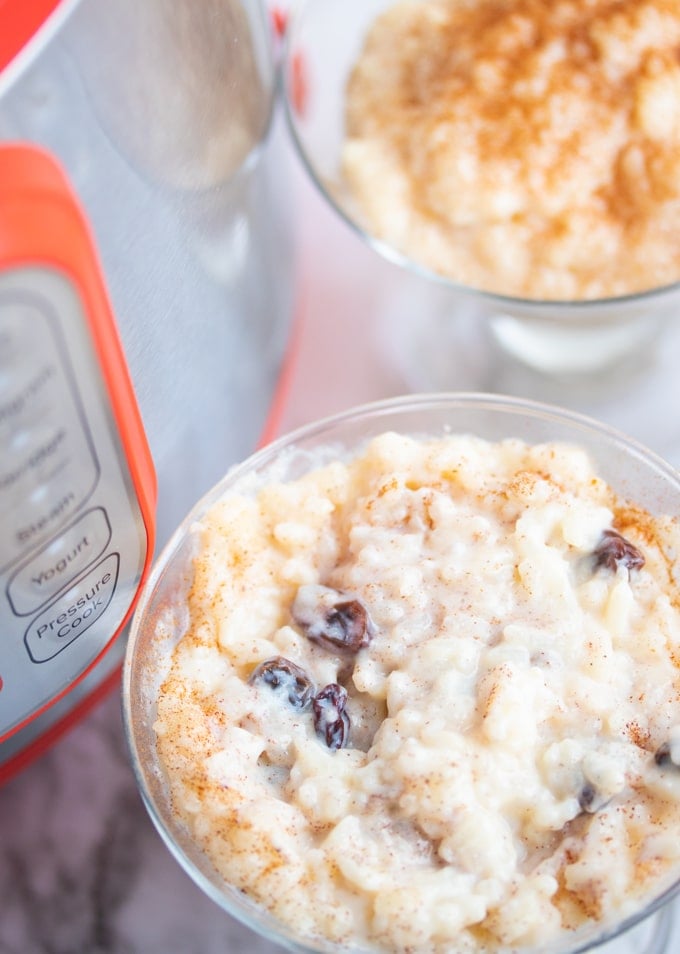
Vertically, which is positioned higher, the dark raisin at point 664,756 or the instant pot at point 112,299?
the instant pot at point 112,299

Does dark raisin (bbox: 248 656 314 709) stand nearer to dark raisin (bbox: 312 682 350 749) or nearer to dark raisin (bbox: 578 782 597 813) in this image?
dark raisin (bbox: 312 682 350 749)

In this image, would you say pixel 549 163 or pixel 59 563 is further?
pixel 549 163

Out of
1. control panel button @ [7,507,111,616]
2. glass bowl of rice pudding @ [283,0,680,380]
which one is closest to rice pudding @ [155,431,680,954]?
control panel button @ [7,507,111,616]

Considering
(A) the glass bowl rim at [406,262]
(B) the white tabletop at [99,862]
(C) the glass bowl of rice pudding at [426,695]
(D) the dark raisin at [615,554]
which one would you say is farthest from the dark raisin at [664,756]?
(A) the glass bowl rim at [406,262]

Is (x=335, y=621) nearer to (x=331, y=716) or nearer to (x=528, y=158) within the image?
(x=331, y=716)

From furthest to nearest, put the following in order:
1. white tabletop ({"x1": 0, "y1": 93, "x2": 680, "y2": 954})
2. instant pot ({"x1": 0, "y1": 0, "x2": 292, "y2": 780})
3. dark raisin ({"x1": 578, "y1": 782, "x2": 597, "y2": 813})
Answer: white tabletop ({"x1": 0, "y1": 93, "x2": 680, "y2": 954}) < dark raisin ({"x1": 578, "y1": 782, "x2": 597, "y2": 813}) < instant pot ({"x1": 0, "y1": 0, "x2": 292, "y2": 780})

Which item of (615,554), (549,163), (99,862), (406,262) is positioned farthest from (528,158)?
(99,862)

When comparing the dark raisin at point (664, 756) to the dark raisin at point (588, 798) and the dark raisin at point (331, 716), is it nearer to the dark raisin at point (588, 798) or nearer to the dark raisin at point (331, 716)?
the dark raisin at point (588, 798)
